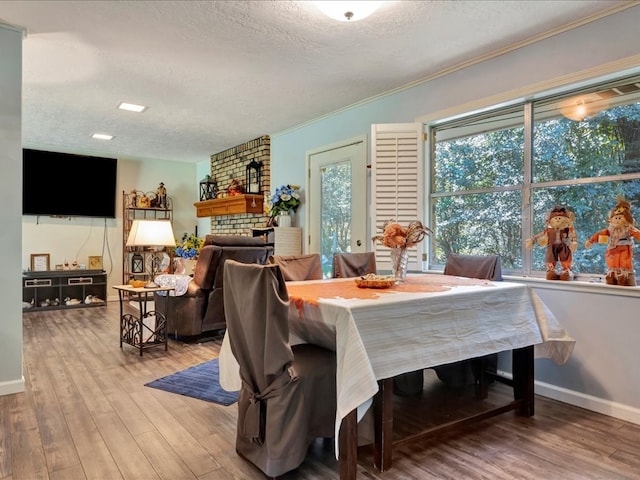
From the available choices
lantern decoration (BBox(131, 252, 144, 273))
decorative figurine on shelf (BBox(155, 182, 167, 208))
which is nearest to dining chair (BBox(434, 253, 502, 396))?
lantern decoration (BBox(131, 252, 144, 273))

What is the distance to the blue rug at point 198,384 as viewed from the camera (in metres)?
2.87

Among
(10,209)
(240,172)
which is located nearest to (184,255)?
(240,172)

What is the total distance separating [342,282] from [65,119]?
4409 mm

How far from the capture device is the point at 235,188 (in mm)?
6383

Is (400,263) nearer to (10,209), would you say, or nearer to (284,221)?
(10,209)

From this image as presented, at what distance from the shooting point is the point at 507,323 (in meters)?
2.33

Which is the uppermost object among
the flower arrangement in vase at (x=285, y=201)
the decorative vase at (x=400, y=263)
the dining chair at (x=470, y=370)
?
the flower arrangement in vase at (x=285, y=201)

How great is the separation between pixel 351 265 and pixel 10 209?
2.46 meters

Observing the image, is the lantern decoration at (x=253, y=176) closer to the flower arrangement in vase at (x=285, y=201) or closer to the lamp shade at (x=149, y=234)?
the flower arrangement in vase at (x=285, y=201)

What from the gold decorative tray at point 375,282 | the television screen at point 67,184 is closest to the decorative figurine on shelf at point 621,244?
the gold decorative tray at point 375,282

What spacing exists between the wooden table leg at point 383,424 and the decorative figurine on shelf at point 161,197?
6.63 m

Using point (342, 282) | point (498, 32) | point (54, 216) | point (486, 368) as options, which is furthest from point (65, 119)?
point (486, 368)

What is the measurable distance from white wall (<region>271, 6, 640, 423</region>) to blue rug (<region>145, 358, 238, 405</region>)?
2.27 metres

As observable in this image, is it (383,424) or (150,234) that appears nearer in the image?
(383,424)
